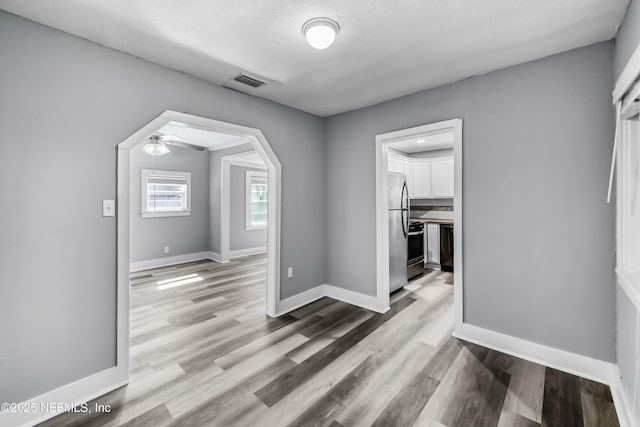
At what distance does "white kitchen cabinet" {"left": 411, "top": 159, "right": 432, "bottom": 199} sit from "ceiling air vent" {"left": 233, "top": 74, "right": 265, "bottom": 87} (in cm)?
427

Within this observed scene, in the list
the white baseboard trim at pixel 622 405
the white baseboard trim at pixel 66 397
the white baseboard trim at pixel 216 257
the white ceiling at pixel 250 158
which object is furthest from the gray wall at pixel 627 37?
the white baseboard trim at pixel 216 257

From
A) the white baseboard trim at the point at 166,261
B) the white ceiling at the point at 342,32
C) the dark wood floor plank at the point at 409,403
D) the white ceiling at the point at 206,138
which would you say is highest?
the white ceiling at the point at 206,138

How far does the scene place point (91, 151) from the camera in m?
2.02

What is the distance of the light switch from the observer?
208 cm

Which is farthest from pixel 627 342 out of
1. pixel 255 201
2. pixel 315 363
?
pixel 255 201

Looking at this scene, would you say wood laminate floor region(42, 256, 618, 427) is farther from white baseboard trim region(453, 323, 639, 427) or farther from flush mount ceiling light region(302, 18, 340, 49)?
flush mount ceiling light region(302, 18, 340, 49)

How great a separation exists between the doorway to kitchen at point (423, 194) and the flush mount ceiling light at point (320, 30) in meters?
1.53

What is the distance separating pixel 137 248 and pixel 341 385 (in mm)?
5022

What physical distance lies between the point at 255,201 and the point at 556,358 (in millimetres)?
6309

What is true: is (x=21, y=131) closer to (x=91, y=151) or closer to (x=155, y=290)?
(x=91, y=151)

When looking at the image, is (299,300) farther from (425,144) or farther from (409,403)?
(425,144)

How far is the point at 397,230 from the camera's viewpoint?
405 centimetres

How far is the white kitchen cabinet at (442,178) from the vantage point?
226 inches

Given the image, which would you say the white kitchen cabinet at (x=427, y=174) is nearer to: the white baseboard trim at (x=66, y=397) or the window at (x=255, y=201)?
the window at (x=255, y=201)
